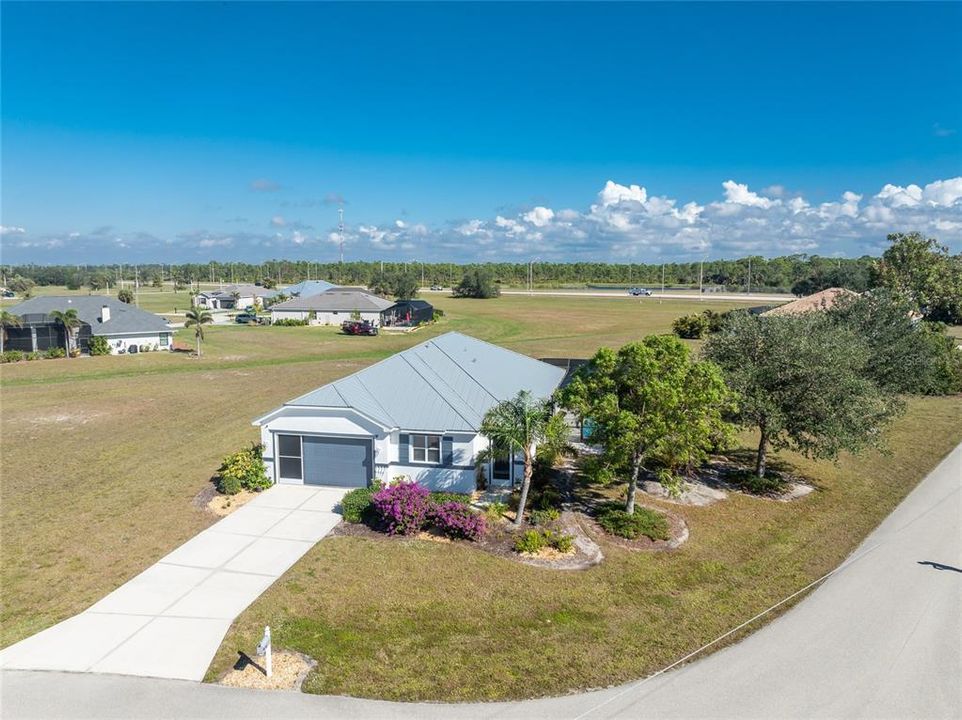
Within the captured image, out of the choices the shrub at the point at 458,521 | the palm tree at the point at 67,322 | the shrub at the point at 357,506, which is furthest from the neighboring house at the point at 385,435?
the palm tree at the point at 67,322

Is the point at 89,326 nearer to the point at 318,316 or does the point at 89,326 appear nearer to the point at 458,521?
the point at 318,316

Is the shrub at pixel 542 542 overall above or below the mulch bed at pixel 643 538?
above

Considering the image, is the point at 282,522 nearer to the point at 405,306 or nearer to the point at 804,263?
the point at 405,306

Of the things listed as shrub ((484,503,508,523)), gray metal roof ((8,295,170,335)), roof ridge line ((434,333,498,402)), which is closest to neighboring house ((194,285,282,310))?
gray metal roof ((8,295,170,335))

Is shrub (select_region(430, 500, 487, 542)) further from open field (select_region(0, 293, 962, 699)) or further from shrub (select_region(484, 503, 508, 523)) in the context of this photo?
shrub (select_region(484, 503, 508, 523))

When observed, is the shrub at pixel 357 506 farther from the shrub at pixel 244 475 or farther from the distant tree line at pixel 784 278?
the distant tree line at pixel 784 278
